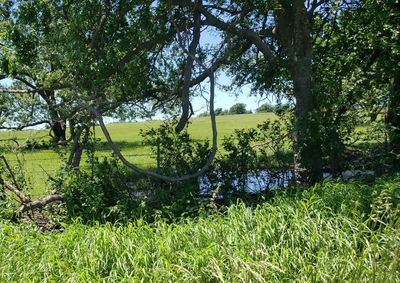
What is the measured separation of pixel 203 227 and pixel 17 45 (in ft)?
13.7

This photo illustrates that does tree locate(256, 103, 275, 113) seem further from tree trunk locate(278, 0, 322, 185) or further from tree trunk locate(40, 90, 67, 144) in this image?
tree trunk locate(40, 90, 67, 144)

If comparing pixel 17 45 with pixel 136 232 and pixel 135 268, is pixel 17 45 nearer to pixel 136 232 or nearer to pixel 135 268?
pixel 136 232

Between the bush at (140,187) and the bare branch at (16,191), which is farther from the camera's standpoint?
the bare branch at (16,191)

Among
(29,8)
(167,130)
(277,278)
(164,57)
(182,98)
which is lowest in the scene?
(277,278)

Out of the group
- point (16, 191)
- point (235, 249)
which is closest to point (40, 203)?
point (16, 191)

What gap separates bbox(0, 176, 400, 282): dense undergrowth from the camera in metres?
3.74

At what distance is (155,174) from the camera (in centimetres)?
703

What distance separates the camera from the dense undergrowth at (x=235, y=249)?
3.74 metres

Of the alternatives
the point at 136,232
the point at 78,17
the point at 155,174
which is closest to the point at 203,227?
the point at 136,232

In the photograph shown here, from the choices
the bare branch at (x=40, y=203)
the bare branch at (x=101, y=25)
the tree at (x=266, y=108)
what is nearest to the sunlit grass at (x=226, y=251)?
the bare branch at (x=40, y=203)

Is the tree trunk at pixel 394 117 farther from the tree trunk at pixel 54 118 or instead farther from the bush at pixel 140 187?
the tree trunk at pixel 54 118

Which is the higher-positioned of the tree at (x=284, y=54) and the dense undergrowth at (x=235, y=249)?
the tree at (x=284, y=54)

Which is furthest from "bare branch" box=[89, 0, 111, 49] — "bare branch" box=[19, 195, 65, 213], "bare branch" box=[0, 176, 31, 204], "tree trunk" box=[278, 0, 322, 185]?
"tree trunk" box=[278, 0, 322, 185]

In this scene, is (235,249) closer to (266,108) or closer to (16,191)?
(16,191)
